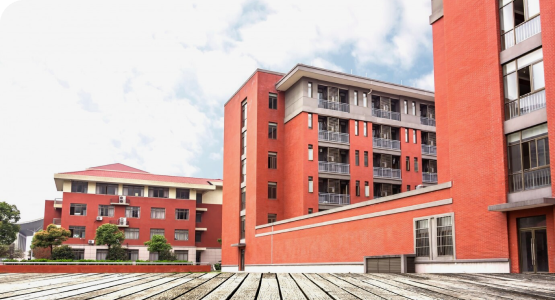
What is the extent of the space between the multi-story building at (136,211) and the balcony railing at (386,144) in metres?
27.9

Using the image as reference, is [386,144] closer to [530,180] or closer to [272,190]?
[272,190]

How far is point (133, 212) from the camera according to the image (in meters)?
59.0

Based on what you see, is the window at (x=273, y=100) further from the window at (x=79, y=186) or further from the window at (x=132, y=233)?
the window at (x=79, y=186)

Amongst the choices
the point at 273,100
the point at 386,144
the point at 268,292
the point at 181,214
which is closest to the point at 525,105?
the point at 268,292

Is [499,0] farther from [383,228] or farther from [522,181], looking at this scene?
[383,228]

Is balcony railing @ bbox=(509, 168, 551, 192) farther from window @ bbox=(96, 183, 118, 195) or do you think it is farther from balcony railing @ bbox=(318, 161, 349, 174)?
window @ bbox=(96, 183, 118, 195)

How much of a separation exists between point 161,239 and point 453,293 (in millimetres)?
50610

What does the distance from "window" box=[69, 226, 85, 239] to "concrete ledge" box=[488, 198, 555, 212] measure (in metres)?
47.1

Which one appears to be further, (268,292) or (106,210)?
(106,210)

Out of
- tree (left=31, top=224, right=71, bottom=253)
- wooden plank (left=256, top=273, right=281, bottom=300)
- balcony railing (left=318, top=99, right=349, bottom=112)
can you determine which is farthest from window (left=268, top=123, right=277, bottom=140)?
wooden plank (left=256, top=273, right=281, bottom=300)

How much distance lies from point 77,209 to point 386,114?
113 feet

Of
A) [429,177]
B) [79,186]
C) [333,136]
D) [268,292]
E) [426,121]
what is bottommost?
[268,292]

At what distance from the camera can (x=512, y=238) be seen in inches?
697

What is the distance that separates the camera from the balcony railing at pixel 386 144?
134 feet
